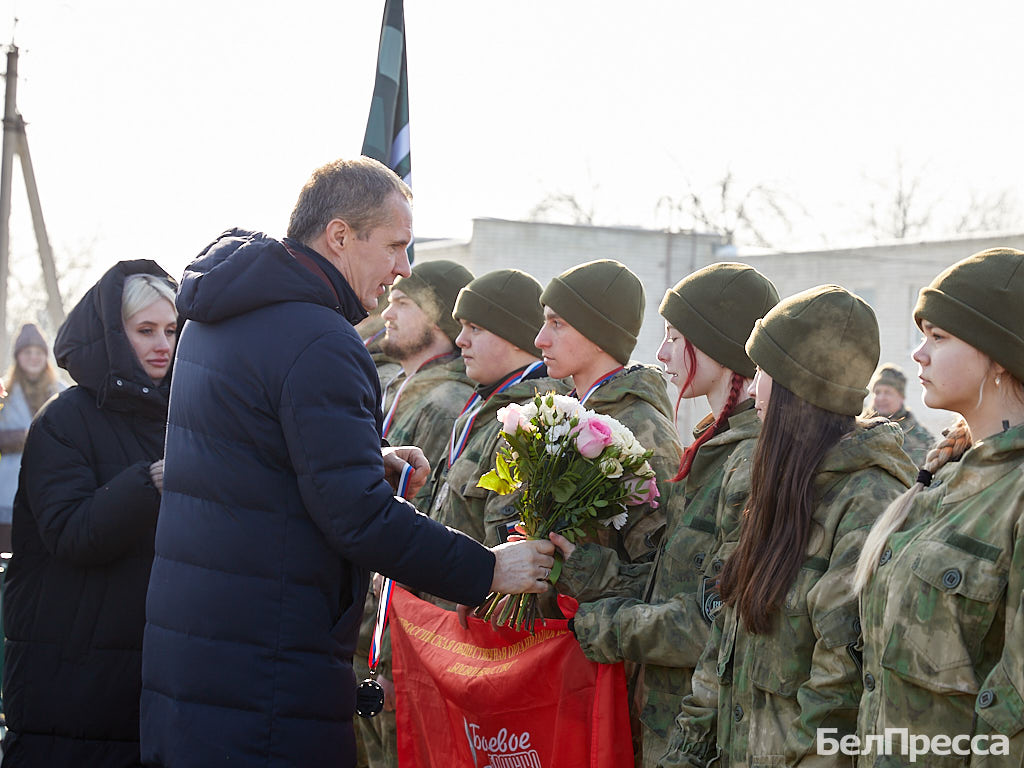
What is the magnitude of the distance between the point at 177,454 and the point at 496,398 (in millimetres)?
2319

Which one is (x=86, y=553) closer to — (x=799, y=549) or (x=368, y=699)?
(x=368, y=699)

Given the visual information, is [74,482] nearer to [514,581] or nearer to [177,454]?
[177,454]

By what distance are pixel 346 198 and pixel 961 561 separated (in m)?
2.16

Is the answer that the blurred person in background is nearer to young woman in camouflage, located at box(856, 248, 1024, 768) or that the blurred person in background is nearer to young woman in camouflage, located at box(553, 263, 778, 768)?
young woman in camouflage, located at box(553, 263, 778, 768)

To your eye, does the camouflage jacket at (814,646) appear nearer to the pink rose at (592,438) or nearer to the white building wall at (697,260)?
the pink rose at (592,438)

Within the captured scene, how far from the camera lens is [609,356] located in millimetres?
5246

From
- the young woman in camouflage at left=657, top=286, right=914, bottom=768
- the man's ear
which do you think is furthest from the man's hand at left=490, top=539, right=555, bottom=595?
A: the man's ear

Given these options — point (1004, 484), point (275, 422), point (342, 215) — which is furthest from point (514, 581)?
point (1004, 484)

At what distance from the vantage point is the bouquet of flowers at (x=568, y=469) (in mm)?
4184

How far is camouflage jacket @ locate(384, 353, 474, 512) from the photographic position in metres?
6.53

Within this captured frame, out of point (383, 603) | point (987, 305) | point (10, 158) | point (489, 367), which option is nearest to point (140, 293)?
point (383, 603)

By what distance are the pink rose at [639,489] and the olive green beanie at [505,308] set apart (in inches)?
71.2

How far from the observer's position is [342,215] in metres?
3.75

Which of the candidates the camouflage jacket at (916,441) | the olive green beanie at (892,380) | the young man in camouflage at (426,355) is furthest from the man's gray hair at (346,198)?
the olive green beanie at (892,380)
